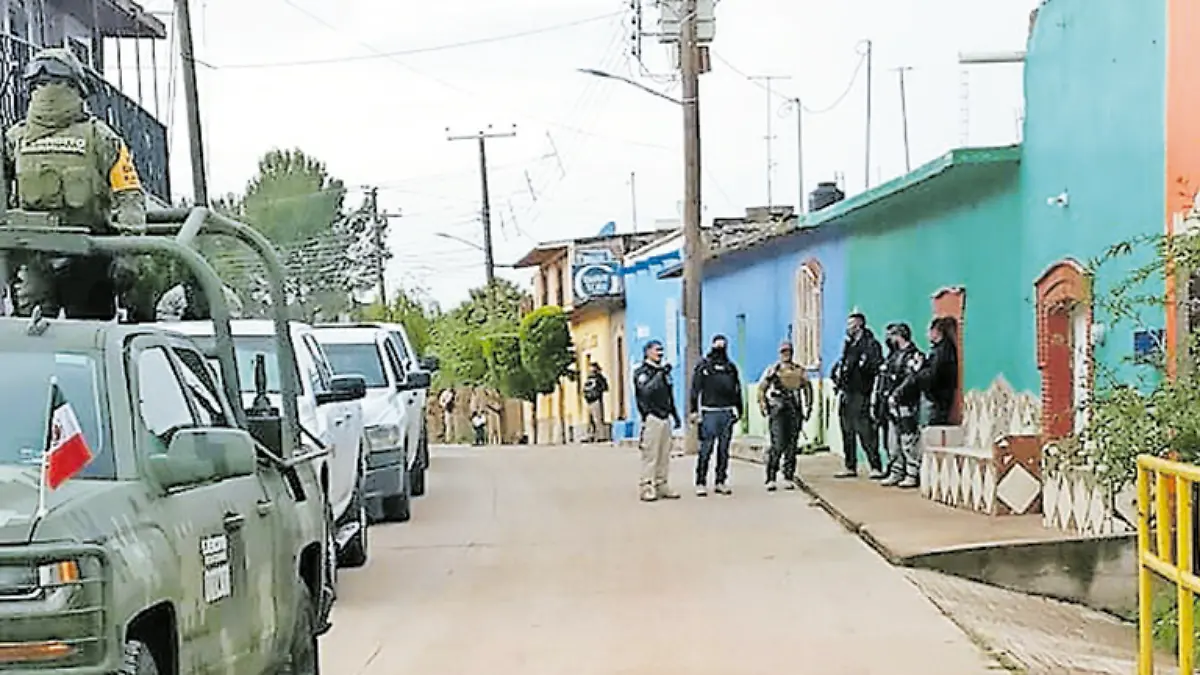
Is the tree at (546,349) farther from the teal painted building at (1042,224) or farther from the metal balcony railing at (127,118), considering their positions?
the teal painted building at (1042,224)

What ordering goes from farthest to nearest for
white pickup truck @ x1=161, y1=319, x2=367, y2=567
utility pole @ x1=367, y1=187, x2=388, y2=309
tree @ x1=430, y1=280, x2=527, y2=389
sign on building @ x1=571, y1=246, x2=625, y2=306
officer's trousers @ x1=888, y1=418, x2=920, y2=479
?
utility pole @ x1=367, y1=187, x2=388, y2=309, tree @ x1=430, y1=280, x2=527, y2=389, sign on building @ x1=571, y1=246, x2=625, y2=306, officer's trousers @ x1=888, y1=418, x2=920, y2=479, white pickup truck @ x1=161, y1=319, x2=367, y2=567

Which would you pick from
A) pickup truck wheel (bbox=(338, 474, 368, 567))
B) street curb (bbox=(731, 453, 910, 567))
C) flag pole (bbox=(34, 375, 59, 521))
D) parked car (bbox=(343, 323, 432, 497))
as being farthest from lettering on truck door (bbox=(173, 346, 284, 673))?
parked car (bbox=(343, 323, 432, 497))

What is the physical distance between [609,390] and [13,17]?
27403mm

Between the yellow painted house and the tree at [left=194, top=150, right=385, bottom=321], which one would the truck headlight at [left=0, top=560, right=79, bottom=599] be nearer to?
the yellow painted house

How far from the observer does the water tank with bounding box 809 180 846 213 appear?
107ft

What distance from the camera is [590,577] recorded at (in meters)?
14.0

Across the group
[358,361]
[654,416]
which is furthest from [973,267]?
[358,361]

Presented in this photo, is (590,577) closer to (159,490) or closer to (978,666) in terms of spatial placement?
(978,666)

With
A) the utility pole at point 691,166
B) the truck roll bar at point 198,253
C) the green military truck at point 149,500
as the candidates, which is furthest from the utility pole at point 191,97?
the green military truck at point 149,500

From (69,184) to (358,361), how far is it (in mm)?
10433

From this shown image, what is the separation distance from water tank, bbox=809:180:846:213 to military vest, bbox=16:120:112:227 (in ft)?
82.3

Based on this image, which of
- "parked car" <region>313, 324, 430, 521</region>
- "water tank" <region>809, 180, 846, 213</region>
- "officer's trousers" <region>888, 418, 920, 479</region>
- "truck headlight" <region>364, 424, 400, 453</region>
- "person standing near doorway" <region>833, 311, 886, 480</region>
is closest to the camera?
"truck headlight" <region>364, 424, 400, 453</region>

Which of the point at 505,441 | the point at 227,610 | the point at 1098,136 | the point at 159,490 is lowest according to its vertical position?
the point at 505,441

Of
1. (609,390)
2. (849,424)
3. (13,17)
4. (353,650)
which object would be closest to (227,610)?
(353,650)
